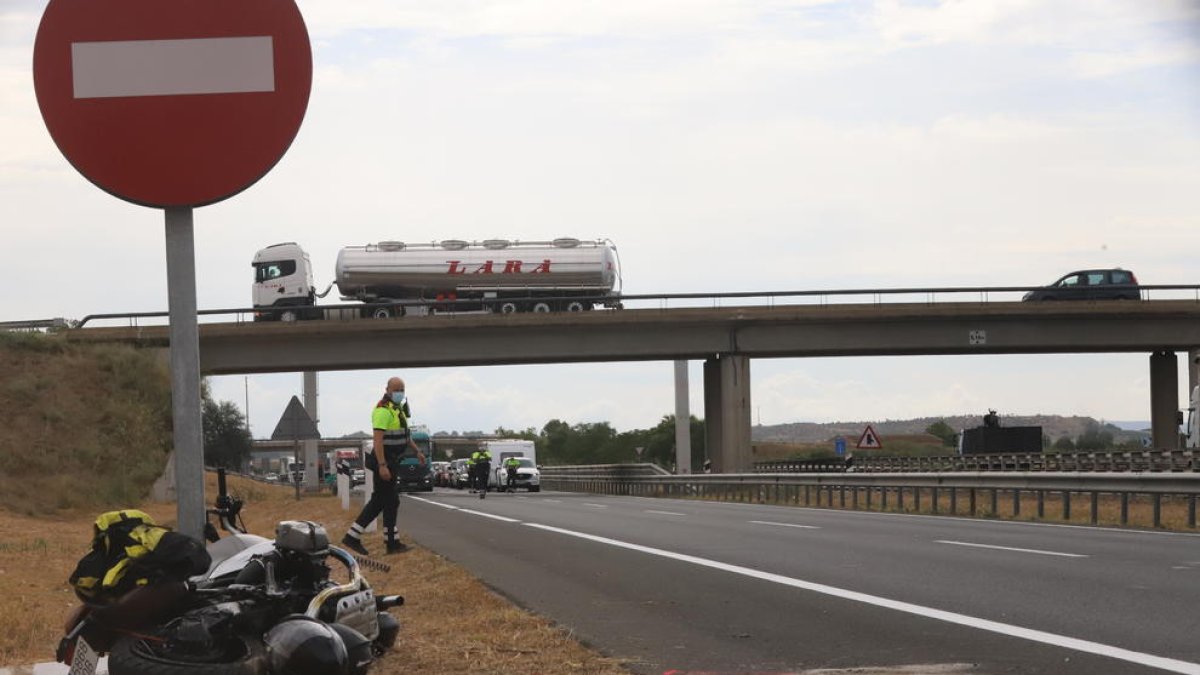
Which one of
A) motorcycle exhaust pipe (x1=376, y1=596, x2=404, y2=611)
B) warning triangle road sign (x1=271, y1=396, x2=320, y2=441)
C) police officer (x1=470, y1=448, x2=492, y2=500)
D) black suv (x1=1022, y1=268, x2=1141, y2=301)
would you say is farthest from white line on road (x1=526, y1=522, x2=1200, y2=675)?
black suv (x1=1022, y1=268, x2=1141, y2=301)

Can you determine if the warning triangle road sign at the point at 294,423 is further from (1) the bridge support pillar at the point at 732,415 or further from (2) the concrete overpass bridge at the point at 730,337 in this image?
(1) the bridge support pillar at the point at 732,415

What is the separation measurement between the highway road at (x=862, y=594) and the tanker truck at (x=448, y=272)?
4501 cm

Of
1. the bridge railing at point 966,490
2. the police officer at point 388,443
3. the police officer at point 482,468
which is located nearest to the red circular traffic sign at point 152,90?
the police officer at point 388,443

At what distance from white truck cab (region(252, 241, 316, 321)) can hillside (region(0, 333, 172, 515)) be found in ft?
59.0

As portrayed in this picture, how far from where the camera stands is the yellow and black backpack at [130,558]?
4797mm

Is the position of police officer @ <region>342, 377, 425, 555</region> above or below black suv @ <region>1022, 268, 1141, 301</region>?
below

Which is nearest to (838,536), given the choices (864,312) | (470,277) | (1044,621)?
(1044,621)

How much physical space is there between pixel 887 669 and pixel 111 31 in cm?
466

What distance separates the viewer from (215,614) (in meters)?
5.00

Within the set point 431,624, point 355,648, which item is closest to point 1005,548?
point 431,624

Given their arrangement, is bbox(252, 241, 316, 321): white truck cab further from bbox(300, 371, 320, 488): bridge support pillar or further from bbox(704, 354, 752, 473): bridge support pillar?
bbox(704, 354, 752, 473): bridge support pillar

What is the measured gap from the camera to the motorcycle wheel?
4.73 metres

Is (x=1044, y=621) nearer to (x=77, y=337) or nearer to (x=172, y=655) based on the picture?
(x=172, y=655)

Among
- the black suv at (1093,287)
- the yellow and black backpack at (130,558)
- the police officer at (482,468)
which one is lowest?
the police officer at (482,468)
